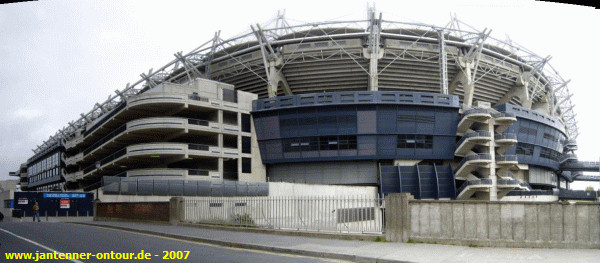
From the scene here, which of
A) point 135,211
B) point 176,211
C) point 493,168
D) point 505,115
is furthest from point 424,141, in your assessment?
point 176,211

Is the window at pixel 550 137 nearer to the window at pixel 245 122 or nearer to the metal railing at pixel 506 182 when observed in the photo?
the metal railing at pixel 506 182

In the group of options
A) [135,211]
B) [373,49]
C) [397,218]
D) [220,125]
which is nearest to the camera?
[397,218]

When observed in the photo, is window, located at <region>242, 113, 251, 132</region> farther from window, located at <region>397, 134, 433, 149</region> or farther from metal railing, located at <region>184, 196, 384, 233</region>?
metal railing, located at <region>184, 196, 384, 233</region>

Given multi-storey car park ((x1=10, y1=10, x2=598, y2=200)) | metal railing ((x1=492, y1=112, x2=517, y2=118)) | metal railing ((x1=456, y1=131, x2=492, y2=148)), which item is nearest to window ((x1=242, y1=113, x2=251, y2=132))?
multi-storey car park ((x1=10, y1=10, x2=598, y2=200))

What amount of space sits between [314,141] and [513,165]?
24241 mm

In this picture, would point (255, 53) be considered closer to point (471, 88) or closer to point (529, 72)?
point (471, 88)

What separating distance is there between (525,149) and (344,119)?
84.4 ft

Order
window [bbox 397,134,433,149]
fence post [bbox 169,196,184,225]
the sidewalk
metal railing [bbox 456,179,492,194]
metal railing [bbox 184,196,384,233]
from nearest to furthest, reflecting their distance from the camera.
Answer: the sidewalk
metal railing [bbox 184,196,384,233]
fence post [bbox 169,196,184,225]
metal railing [bbox 456,179,492,194]
window [bbox 397,134,433,149]

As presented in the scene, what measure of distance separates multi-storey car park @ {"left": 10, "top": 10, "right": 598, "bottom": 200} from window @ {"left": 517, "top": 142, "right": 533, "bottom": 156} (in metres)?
0.20

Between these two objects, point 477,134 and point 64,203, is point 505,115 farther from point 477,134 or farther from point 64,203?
point 64,203

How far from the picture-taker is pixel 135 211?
3281 cm

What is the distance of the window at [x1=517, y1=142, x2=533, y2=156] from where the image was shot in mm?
62934

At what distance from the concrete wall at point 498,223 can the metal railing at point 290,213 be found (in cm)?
135

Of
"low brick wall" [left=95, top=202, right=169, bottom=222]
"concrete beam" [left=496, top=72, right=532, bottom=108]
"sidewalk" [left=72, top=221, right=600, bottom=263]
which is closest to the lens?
"sidewalk" [left=72, top=221, right=600, bottom=263]
